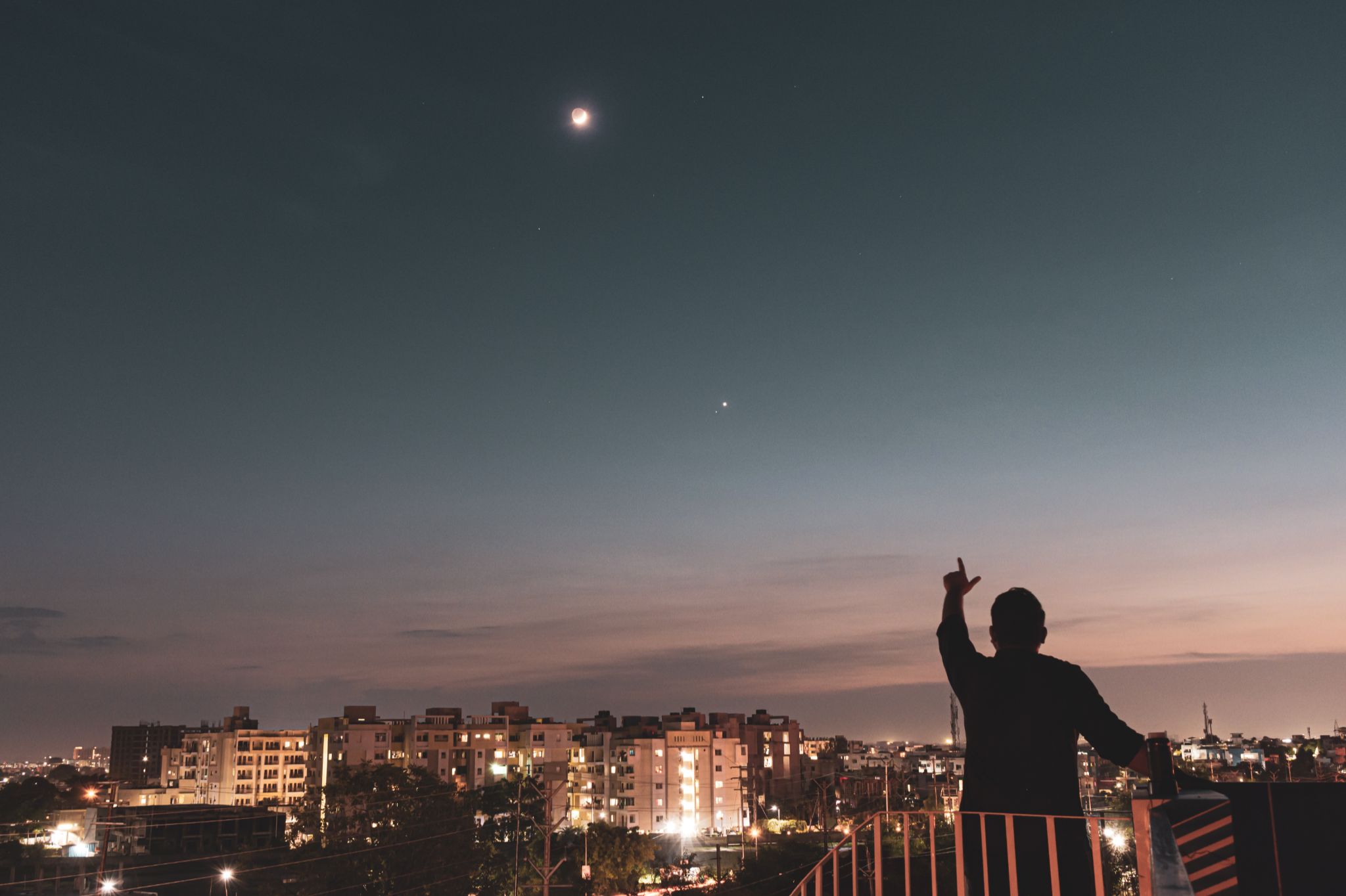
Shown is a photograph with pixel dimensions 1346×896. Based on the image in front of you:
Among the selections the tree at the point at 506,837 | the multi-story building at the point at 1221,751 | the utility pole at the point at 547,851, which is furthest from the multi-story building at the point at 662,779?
the multi-story building at the point at 1221,751

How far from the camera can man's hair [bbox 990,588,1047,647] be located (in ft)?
11.7

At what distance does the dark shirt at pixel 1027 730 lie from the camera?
11.1 ft

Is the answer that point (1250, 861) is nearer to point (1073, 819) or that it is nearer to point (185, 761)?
point (1073, 819)

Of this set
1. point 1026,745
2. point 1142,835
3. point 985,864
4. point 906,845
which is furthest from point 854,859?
point 1142,835

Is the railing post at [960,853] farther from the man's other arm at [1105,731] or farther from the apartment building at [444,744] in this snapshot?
the apartment building at [444,744]

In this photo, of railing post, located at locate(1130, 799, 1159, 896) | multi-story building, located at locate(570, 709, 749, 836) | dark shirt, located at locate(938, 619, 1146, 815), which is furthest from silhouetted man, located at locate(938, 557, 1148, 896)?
multi-story building, located at locate(570, 709, 749, 836)

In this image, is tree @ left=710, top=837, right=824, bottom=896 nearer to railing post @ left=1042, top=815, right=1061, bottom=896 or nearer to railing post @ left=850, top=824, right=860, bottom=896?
railing post @ left=850, top=824, right=860, bottom=896

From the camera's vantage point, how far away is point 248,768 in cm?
10938

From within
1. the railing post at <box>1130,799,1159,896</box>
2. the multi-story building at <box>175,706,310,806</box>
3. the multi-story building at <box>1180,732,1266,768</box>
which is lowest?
the multi-story building at <box>1180,732,1266,768</box>

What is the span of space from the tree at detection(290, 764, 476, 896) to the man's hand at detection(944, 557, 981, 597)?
39.7 meters

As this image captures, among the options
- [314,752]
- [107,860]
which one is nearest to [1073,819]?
[107,860]

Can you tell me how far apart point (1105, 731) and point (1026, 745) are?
32cm

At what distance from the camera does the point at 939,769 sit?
199875mm

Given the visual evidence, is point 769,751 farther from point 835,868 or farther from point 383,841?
point 835,868
